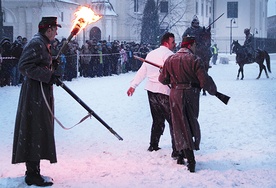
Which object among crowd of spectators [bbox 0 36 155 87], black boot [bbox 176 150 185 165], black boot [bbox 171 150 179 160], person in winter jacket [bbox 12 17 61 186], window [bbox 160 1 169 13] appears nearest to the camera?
person in winter jacket [bbox 12 17 61 186]

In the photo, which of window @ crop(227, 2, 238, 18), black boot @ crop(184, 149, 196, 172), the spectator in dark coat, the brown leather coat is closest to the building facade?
window @ crop(227, 2, 238, 18)

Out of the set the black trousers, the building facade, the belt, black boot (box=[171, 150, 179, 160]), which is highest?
the building facade

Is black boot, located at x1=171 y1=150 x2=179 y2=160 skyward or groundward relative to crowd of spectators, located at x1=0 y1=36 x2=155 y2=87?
groundward

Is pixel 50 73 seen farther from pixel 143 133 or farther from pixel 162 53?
pixel 143 133

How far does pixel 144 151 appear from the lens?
8.52 meters

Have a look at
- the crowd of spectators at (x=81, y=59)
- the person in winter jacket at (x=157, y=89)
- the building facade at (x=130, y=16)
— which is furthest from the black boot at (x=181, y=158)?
the building facade at (x=130, y=16)

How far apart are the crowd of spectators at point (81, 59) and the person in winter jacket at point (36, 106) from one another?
37.7ft

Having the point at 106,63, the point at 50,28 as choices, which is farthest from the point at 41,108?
the point at 106,63

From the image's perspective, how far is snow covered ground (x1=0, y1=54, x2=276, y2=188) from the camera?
681 cm

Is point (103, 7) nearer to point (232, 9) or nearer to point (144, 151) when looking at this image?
point (232, 9)

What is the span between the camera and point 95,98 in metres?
16.3

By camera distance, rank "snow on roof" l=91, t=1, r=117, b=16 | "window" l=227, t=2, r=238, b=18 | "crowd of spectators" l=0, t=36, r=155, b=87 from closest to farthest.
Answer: "crowd of spectators" l=0, t=36, r=155, b=87
"snow on roof" l=91, t=1, r=117, b=16
"window" l=227, t=2, r=238, b=18

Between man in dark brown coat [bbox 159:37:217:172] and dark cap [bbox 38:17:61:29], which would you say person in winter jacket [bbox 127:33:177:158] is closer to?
man in dark brown coat [bbox 159:37:217:172]

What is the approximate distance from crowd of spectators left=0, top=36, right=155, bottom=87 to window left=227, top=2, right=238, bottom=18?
44.3 metres
